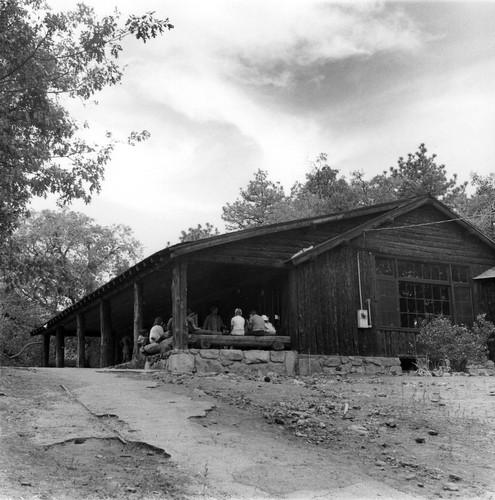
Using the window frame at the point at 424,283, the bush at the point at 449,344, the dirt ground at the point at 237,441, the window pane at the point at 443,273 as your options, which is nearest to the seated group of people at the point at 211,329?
the dirt ground at the point at 237,441

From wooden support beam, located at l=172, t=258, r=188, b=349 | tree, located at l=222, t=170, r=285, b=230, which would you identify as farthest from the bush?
tree, located at l=222, t=170, r=285, b=230

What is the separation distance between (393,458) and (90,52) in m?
9.64

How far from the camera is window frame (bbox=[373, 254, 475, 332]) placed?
65.5ft

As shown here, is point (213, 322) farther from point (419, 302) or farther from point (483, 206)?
point (483, 206)

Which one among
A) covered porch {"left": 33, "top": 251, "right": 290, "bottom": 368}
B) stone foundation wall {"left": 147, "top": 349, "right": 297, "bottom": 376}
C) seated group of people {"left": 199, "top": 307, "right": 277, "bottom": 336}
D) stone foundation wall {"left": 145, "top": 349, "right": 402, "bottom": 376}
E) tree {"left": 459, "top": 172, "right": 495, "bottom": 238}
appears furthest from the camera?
tree {"left": 459, "top": 172, "right": 495, "bottom": 238}

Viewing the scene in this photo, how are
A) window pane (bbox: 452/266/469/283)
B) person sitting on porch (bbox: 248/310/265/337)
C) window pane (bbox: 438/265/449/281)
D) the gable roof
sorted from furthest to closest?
window pane (bbox: 452/266/469/283), window pane (bbox: 438/265/449/281), the gable roof, person sitting on porch (bbox: 248/310/265/337)

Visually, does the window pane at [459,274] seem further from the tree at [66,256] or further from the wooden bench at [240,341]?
the tree at [66,256]

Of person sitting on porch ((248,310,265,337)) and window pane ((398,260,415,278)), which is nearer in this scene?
person sitting on porch ((248,310,265,337))

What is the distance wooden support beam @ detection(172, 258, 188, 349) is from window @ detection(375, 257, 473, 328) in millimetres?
6085

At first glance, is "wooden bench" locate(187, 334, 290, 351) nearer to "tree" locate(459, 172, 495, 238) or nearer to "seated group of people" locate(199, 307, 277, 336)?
"seated group of people" locate(199, 307, 277, 336)

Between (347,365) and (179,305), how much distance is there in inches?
204

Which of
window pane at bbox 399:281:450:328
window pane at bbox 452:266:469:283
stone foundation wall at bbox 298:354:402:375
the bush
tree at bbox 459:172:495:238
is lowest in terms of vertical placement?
stone foundation wall at bbox 298:354:402:375

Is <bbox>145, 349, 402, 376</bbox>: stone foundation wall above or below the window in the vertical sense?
below

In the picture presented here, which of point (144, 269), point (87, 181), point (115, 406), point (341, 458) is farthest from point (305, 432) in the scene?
point (144, 269)
